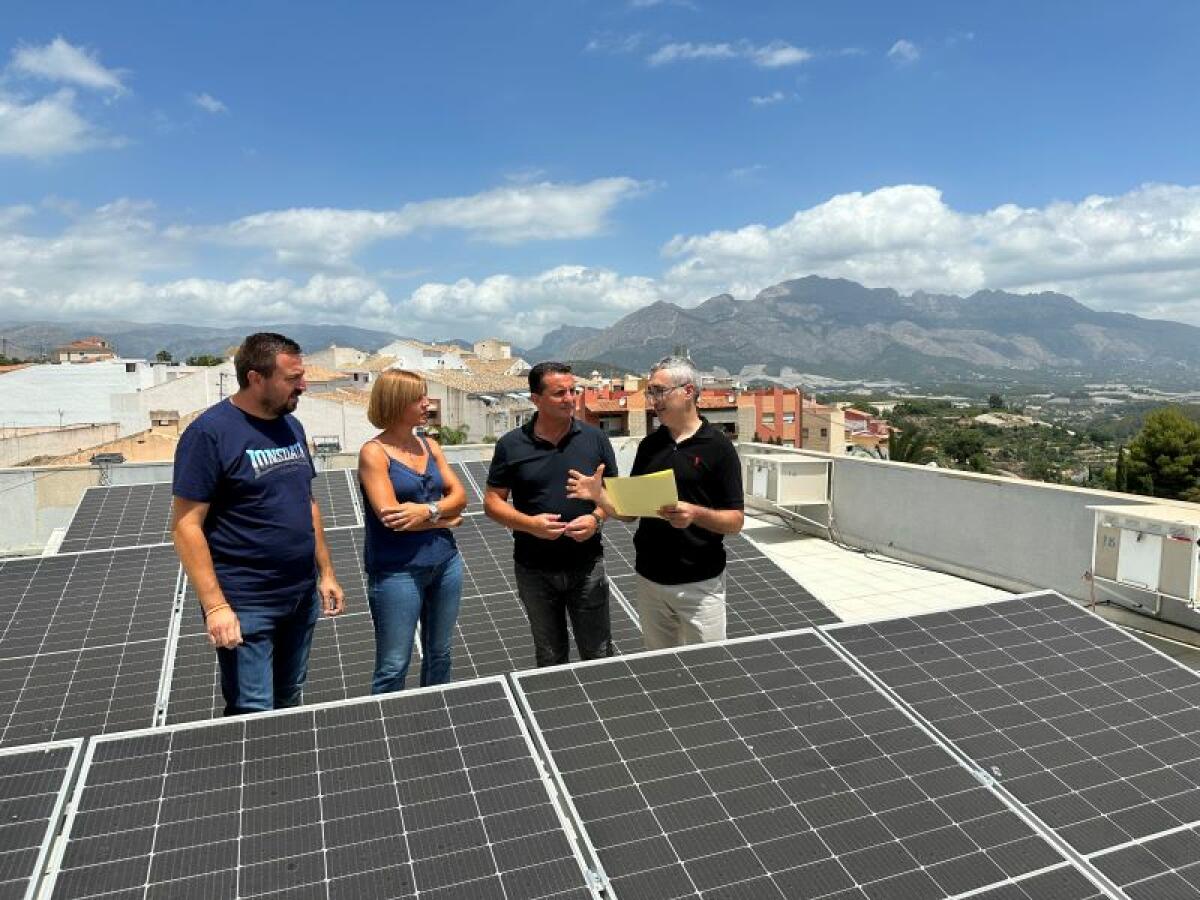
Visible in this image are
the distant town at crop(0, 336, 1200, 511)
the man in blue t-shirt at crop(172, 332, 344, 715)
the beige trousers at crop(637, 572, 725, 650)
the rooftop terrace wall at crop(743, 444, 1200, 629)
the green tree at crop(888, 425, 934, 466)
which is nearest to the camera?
the man in blue t-shirt at crop(172, 332, 344, 715)

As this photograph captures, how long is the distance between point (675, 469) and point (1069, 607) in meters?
1.98

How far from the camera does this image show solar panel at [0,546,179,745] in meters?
4.63

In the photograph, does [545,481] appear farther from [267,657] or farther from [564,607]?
[267,657]

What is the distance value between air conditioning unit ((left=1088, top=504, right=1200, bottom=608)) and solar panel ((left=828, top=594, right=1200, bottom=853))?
3888mm

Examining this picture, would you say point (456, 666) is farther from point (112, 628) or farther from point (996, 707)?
point (996, 707)

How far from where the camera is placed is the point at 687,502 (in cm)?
376

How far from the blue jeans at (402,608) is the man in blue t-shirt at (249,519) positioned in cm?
36

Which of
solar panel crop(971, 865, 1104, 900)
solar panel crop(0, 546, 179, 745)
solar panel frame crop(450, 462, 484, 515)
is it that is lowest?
solar panel crop(0, 546, 179, 745)

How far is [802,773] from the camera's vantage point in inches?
100.0

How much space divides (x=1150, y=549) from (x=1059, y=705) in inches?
193

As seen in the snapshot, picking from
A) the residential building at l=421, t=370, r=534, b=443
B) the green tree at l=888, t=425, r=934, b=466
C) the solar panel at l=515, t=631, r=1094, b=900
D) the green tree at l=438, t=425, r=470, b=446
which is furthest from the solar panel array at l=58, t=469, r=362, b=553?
the green tree at l=888, t=425, r=934, b=466

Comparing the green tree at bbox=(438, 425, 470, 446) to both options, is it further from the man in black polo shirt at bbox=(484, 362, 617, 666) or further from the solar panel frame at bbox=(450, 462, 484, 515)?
the man in black polo shirt at bbox=(484, 362, 617, 666)

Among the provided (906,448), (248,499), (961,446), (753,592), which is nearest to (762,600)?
(753,592)

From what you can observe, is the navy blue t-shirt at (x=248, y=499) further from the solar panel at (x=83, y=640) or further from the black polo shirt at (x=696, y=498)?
the solar panel at (x=83, y=640)
